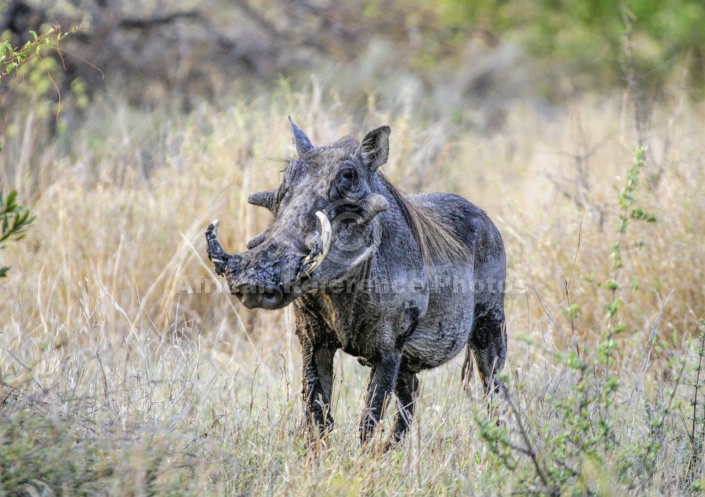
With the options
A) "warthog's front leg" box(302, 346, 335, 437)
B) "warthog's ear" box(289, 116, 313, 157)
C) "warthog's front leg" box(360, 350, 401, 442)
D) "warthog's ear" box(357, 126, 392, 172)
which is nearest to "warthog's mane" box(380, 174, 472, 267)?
"warthog's ear" box(357, 126, 392, 172)

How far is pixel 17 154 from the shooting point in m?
7.81

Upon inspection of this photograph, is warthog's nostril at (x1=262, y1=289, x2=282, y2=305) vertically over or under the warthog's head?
under

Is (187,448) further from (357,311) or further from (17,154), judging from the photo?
(17,154)

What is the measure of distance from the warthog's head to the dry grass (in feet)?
1.75

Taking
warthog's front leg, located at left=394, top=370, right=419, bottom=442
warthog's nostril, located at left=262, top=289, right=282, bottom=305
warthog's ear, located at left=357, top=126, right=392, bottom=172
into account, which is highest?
warthog's ear, located at left=357, top=126, right=392, bottom=172

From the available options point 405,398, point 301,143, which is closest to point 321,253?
point 301,143

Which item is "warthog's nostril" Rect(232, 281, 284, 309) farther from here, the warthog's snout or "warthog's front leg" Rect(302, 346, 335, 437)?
"warthog's front leg" Rect(302, 346, 335, 437)

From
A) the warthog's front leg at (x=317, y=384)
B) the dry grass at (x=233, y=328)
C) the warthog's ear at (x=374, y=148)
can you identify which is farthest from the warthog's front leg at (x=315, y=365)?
the warthog's ear at (x=374, y=148)

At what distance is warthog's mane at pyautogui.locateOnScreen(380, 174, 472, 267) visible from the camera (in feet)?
13.3

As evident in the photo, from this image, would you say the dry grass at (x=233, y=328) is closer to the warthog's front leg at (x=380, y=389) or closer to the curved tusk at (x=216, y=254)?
the warthog's front leg at (x=380, y=389)

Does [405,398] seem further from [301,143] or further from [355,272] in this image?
[301,143]

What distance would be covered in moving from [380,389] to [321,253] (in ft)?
2.45

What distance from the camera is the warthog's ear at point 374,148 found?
3.84m

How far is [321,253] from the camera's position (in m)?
3.38
